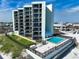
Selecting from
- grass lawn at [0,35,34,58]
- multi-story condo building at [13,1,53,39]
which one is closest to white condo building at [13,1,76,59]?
multi-story condo building at [13,1,53,39]

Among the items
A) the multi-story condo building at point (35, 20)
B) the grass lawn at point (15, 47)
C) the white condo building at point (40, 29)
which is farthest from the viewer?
the multi-story condo building at point (35, 20)

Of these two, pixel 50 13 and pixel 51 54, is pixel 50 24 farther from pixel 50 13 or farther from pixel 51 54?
pixel 51 54

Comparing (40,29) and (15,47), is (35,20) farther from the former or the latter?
(15,47)

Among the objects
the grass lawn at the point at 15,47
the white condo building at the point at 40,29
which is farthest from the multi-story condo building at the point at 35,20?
the grass lawn at the point at 15,47

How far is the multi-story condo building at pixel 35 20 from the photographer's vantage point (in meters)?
27.3

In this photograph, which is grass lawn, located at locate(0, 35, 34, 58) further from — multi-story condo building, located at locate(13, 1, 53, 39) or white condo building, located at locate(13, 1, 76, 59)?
multi-story condo building, located at locate(13, 1, 53, 39)

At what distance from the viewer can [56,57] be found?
1759cm

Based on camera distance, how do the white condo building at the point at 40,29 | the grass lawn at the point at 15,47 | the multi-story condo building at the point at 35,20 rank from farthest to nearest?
1. the multi-story condo building at the point at 35,20
2. the grass lawn at the point at 15,47
3. the white condo building at the point at 40,29

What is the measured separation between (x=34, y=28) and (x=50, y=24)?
589 cm

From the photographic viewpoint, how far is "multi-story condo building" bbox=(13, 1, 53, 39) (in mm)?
27266

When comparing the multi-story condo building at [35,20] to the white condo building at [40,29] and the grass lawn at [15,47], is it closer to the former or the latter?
the white condo building at [40,29]

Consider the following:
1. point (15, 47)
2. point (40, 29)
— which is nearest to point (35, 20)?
point (40, 29)

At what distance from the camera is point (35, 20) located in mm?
27266

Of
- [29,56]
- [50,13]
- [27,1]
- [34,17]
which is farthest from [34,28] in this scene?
[29,56]
